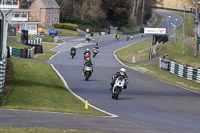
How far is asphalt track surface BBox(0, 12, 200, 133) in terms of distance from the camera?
528 inches

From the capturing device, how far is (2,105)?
1664 cm

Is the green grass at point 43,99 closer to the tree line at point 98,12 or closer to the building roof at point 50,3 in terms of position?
the building roof at point 50,3

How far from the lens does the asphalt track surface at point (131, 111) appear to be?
13414 mm

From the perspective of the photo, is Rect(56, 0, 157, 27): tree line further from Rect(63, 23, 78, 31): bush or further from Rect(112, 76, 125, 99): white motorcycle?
Rect(112, 76, 125, 99): white motorcycle

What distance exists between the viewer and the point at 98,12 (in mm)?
113312

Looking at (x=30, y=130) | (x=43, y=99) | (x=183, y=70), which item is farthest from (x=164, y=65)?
(x=30, y=130)

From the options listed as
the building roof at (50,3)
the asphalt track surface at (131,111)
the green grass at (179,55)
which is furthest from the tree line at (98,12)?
the asphalt track surface at (131,111)

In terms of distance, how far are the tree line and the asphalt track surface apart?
79979mm

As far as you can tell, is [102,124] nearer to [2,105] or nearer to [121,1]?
[2,105]

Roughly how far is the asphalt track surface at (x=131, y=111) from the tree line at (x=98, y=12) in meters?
80.0

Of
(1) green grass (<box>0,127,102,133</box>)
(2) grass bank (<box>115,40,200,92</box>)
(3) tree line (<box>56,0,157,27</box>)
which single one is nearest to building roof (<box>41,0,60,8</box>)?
(3) tree line (<box>56,0,157,27</box>)

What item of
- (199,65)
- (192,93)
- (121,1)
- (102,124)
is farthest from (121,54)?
(121,1)

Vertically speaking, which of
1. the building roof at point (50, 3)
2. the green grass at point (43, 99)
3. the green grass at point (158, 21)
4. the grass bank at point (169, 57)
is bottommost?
the grass bank at point (169, 57)

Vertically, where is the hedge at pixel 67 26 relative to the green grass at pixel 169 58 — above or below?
above
